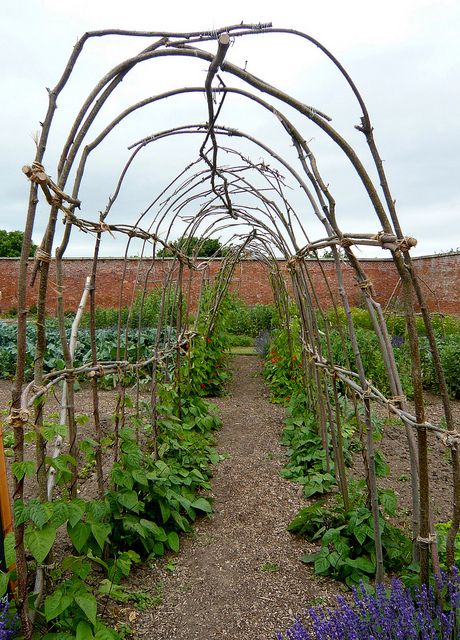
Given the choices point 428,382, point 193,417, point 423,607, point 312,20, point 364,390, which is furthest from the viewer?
point 428,382

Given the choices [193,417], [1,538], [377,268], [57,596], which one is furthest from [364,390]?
[377,268]

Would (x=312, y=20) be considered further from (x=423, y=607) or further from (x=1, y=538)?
(x=1, y=538)

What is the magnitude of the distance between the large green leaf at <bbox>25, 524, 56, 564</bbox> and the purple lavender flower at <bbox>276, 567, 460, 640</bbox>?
88 cm

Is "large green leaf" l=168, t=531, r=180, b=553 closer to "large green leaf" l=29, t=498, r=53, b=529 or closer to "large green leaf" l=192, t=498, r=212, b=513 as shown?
"large green leaf" l=192, t=498, r=212, b=513

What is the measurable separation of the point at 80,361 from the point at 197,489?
5885 mm

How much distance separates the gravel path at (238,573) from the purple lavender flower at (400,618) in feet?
1.77

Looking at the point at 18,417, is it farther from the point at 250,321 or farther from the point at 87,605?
the point at 250,321

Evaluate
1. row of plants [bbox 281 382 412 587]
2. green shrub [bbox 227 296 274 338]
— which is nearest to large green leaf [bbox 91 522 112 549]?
row of plants [bbox 281 382 412 587]

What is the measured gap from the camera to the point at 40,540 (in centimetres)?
152

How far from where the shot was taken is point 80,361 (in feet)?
28.6

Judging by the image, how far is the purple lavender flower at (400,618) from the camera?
149 centimetres

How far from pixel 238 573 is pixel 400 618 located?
3.83 ft

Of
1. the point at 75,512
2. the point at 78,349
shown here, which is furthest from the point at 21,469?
the point at 78,349

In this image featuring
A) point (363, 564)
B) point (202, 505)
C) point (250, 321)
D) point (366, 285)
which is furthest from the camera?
point (250, 321)
